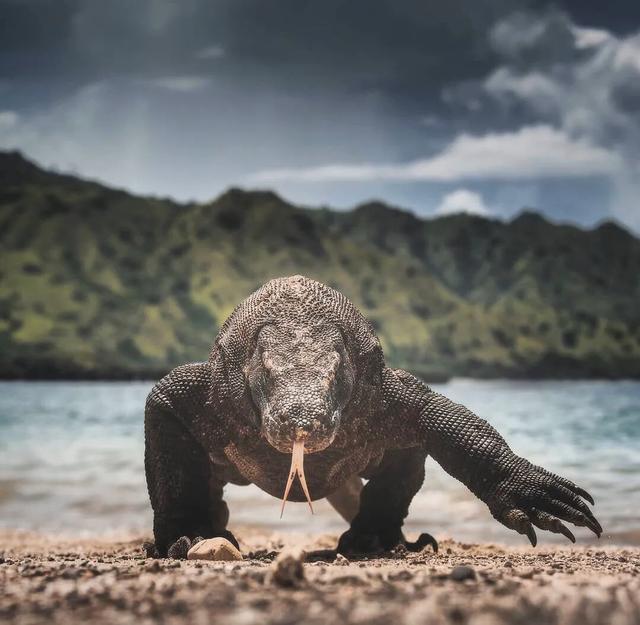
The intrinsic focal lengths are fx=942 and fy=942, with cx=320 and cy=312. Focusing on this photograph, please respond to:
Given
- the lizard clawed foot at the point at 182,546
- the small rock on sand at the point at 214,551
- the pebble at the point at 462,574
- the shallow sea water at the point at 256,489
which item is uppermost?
the pebble at the point at 462,574

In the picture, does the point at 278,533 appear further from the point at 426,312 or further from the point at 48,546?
the point at 426,312

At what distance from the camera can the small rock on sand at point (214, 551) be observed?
22.8ft

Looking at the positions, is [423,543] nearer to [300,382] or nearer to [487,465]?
[487,465]

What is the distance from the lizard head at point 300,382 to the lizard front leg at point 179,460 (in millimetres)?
943

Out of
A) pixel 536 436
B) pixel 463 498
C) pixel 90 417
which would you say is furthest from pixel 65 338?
pixel 463 498

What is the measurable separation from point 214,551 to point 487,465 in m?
2.22

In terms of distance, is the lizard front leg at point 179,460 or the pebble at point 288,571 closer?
the pebble at point 288,571

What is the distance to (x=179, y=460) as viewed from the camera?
789 centimetres

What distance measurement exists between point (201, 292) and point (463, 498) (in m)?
154

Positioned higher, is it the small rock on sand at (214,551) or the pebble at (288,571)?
the pebble at (288,571)

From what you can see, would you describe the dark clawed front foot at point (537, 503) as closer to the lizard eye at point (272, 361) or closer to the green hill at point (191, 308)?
the lizard eye at point (272, 361)

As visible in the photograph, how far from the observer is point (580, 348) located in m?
155

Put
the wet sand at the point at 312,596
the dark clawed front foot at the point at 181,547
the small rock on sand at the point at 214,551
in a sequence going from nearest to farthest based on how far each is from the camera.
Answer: the wet sand at the point at 312,596
the small rock on sand at the point at 214,551
the dark clawed front foot at the point at 181,547

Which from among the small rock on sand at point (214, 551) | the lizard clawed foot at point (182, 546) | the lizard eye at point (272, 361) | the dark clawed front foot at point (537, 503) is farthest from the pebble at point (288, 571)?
the lizard clawed foot at point (182, 546)
